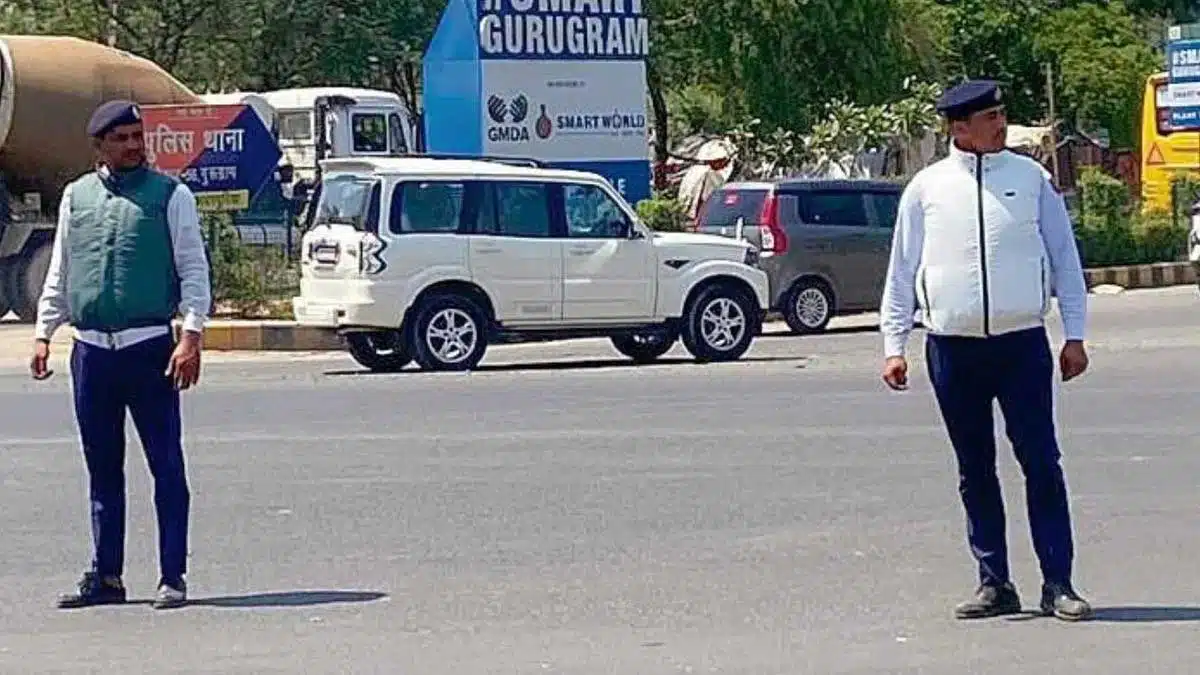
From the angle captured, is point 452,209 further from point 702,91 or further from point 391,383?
point 702,91

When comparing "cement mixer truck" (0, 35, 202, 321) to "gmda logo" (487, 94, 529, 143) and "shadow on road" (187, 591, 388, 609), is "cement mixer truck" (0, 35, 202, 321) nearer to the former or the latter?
"gmda logo" (487, 94, 529, 143)

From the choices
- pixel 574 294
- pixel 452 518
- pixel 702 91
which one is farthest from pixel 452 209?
pixel 702 91

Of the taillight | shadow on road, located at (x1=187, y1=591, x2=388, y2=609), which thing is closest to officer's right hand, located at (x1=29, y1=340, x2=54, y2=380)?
shadow on road, located at (x1=187, y1=591, x2=388, y2=609)

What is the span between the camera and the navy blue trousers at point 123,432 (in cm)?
909

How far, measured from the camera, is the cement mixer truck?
98.9 ft

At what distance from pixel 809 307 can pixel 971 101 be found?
61.5 ft

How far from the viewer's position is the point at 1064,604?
28.1ft

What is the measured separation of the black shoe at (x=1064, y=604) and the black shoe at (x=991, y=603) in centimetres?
12

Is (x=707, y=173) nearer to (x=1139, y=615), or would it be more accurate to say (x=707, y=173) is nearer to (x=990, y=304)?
(x=1139, y=615)

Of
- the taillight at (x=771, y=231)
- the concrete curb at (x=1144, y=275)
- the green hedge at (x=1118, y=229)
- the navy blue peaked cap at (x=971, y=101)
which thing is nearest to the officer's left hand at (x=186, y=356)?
the navy blue peaked cap at (x=971, y=101)

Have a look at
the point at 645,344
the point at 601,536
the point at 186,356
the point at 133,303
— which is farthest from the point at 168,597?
the point at 645,344

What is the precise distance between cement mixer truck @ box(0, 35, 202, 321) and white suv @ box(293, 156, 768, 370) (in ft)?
29.4

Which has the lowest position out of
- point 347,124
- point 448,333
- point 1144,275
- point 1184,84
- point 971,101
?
point 1144,275

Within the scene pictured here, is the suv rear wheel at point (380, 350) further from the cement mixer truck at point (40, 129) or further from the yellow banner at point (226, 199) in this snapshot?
the cement mixer truck at point (40, 129)
